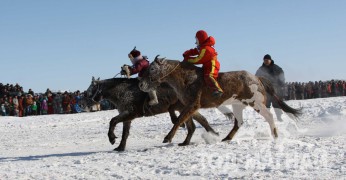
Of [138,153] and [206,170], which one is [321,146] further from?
[138,153]

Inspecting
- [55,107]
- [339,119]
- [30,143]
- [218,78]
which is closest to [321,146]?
[218,78]

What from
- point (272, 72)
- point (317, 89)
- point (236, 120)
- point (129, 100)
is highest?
point (317, 89)

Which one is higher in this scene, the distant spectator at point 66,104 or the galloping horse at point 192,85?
the distant spectator at point 66,104

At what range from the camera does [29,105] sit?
23.3m

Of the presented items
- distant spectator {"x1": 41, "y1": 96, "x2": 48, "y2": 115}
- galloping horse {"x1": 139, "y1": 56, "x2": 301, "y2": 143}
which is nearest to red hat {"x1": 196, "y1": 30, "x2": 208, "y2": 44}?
galloping horse {"x1": 139, "y1": 56, "x2": 301, "y2": 143}

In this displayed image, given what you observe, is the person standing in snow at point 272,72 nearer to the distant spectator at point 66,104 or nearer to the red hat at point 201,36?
the red hat at point 201,36

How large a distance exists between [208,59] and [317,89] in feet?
83.6

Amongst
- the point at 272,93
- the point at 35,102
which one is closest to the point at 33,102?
the point at 35,102

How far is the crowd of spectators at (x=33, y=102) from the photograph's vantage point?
2258cm

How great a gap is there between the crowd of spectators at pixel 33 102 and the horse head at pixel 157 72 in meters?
15.0

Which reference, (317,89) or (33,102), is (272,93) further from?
(317,89)

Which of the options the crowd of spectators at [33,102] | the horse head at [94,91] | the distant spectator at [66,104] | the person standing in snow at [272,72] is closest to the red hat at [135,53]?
the horse head at [94,91]

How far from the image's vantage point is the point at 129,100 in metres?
8.82

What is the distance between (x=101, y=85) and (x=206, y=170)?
4.06 metres
